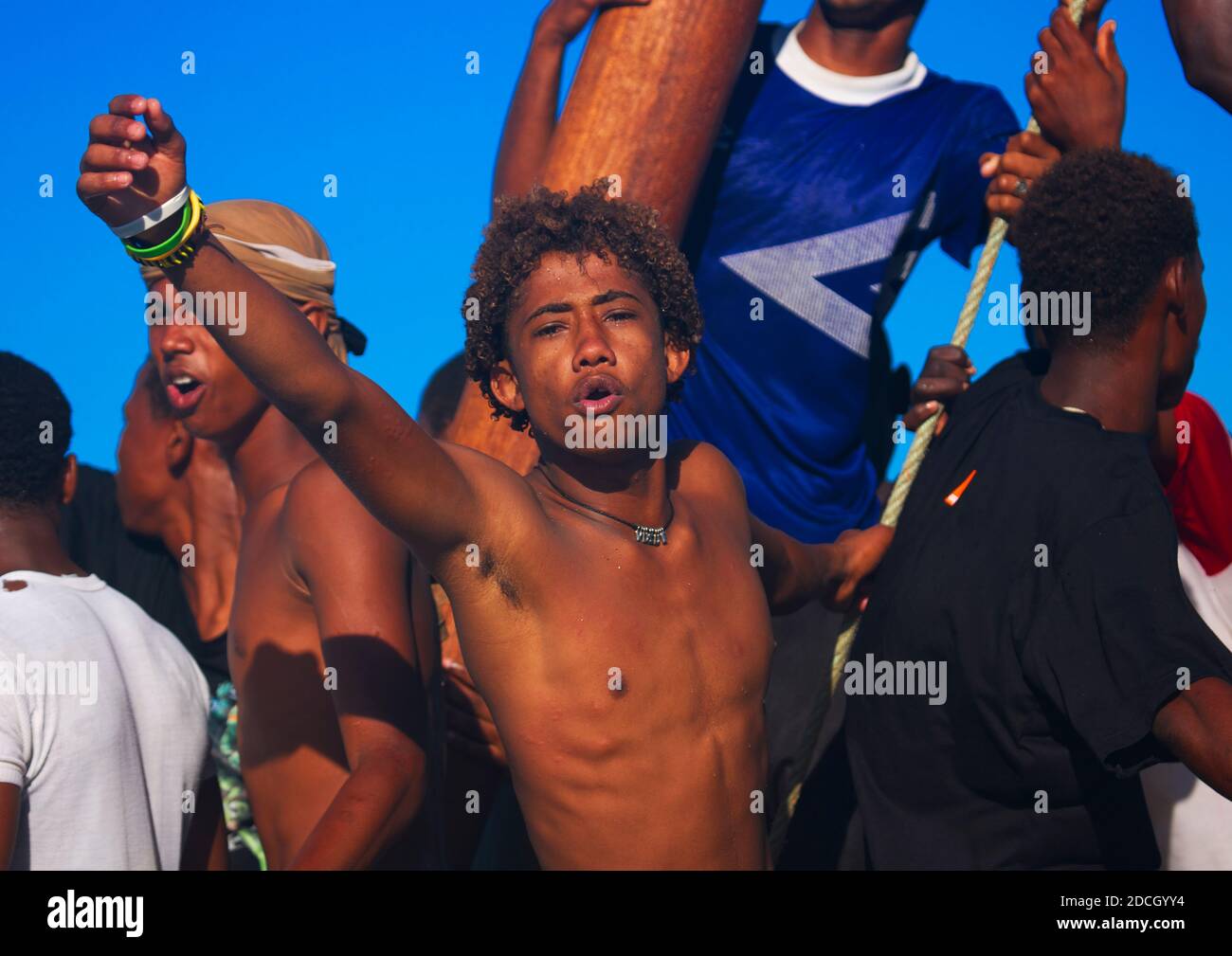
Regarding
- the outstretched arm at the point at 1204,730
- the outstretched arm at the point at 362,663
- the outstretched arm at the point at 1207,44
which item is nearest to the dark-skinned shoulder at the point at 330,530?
the outstretched arm at the point at 362,663

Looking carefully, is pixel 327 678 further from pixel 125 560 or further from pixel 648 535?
pixel 125 560

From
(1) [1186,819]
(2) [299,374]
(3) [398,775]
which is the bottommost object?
(1) [1186,819]

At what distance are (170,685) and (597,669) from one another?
1.08 meters

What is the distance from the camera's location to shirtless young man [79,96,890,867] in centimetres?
259

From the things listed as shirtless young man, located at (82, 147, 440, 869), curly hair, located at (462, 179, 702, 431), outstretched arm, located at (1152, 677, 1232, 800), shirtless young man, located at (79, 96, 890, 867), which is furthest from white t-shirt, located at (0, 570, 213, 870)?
outstretched arm, located at (1152, 677, 1232, 800)

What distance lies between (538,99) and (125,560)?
6.80 feet

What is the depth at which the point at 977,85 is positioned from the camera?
4.30 metres

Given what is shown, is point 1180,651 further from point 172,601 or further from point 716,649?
point 172,601

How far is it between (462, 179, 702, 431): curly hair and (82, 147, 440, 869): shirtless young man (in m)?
0.44

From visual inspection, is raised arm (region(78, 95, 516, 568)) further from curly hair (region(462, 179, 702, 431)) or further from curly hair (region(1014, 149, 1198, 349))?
curly hair (region(1014, 149, 1198, 349))

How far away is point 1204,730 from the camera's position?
273cm


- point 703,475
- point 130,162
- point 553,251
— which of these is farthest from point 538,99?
point 130,162

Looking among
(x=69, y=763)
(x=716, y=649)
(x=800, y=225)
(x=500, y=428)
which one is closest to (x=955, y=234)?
(x=800, y=225)

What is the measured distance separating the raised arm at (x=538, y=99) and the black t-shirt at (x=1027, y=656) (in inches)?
58.3
